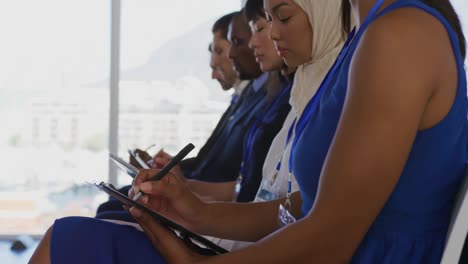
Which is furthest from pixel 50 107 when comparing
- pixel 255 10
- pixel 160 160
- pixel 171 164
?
pixel 171 164

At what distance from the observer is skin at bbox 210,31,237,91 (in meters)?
3.86

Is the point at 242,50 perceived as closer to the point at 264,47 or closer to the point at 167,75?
the point at 264,47

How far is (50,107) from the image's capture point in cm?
535

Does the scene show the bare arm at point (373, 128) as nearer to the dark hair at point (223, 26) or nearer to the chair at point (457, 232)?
the chair at point (457, 232)

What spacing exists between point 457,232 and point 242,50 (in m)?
2.19

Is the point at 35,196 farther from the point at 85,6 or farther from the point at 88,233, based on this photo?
the point at 88,233

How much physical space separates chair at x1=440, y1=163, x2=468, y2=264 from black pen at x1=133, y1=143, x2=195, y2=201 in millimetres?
592

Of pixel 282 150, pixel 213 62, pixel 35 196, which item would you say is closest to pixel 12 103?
pixel 35 196

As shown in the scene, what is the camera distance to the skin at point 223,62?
386 cm

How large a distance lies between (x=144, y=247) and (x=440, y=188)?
22.6 inches

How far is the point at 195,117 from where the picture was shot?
5523mm

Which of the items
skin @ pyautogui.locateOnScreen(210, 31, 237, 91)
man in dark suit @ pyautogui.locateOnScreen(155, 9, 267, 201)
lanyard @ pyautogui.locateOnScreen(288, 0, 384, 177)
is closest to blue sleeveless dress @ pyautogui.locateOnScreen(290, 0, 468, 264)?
lanyard @ pyautogui.locateOnScreen(288, 0, 384, 177)

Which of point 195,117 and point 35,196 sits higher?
point 195,117

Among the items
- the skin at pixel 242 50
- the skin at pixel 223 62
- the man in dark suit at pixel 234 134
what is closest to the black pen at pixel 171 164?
the man in dark suit at pixel 234 134
